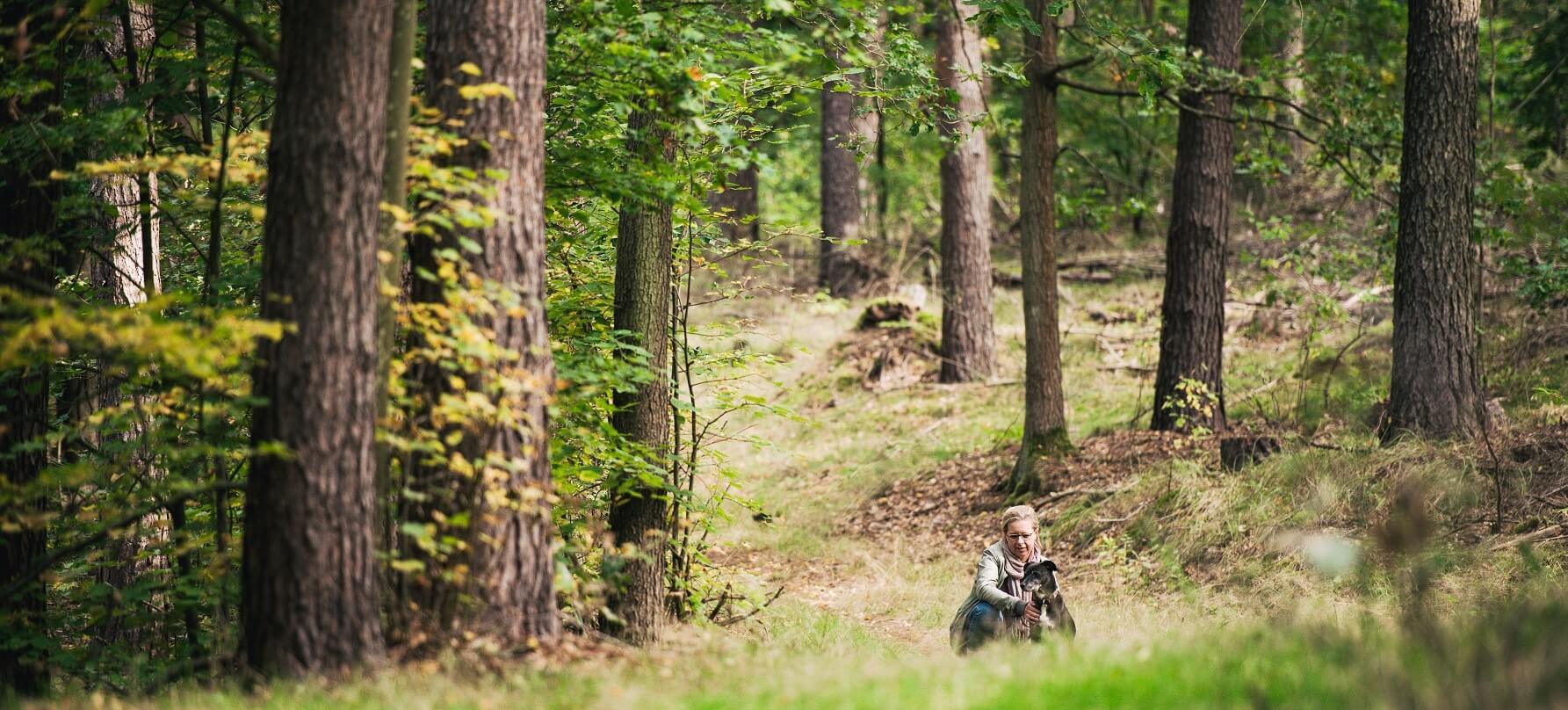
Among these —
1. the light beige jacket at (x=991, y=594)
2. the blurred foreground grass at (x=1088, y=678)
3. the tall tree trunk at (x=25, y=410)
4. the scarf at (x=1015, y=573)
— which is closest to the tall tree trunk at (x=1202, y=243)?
the scarf at (x=1015, y=573)

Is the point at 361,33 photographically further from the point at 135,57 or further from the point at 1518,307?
the point at 1518,307

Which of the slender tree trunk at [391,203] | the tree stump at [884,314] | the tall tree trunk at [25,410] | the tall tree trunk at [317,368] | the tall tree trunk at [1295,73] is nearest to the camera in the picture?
the tall tree trunk at [317,368]

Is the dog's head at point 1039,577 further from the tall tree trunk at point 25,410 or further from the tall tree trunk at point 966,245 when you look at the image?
the tall tree trunk at point 966,245

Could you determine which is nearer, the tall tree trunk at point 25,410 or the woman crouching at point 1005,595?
the tall tree trunk at point 25,410

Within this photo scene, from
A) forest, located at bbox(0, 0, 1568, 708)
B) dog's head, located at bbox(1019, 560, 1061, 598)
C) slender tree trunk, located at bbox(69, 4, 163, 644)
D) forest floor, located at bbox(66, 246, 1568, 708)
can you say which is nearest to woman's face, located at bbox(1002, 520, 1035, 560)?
dog's head, located at bbox(1019, 560, 1061, 598)

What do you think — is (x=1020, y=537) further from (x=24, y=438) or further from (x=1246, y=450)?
(x=24, y=438)

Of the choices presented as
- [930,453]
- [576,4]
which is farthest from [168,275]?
[930,453]

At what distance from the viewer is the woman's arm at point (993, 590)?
7281mm

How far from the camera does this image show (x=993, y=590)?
291 inches

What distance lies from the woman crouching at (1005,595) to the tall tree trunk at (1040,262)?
433 centimetres

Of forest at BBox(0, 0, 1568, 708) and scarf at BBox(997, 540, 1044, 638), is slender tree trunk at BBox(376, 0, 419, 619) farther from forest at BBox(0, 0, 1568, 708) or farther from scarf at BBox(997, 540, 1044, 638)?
scarf at BBox(997, 540, 1044, 638)

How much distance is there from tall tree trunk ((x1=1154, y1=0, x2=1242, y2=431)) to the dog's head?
5.06 metres

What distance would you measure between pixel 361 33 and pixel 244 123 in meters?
3.18

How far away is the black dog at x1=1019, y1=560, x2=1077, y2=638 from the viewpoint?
7.44m
